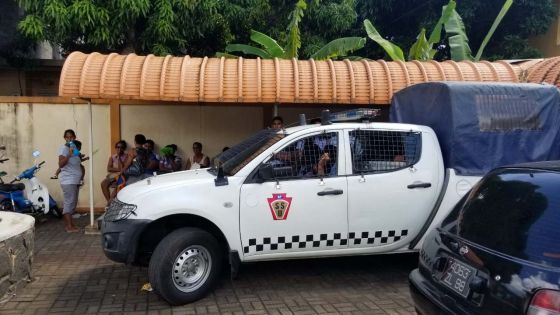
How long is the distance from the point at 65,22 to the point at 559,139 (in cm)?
839

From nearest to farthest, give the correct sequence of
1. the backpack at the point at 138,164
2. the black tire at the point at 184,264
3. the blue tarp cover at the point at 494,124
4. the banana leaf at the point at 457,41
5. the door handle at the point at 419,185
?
the black tire at the point at 184,264 → the door handle at the point at 419,185 → the blue tarp cover at the point at 494,124 → the backpack at the point at 138,164 → the banana leaf at the point at 457,41

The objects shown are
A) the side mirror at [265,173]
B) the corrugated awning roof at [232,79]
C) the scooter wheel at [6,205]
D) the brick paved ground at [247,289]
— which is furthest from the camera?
the scooter wheel at [6,205]

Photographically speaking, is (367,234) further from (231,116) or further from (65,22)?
(65,22)

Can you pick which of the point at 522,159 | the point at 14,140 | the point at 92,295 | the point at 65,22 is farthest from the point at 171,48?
the point at 522,159

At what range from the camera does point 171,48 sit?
10117mm

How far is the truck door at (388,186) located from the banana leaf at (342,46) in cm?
478

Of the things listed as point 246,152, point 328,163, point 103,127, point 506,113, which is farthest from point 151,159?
point 506,113

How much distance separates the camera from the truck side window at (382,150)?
4.76 meters

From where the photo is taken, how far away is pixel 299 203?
177 inches

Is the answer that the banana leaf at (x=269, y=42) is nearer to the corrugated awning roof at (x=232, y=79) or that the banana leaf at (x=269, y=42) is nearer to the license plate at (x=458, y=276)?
the corrugated awning roof at (x=232, y=79)

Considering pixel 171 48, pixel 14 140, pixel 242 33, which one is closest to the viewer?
pixel 14 140

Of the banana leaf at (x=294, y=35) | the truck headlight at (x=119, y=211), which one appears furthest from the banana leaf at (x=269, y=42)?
the truck headlight at (x=119, y=211)

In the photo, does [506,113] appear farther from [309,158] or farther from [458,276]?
[458,276]

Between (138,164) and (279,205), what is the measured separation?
13.7 ft
